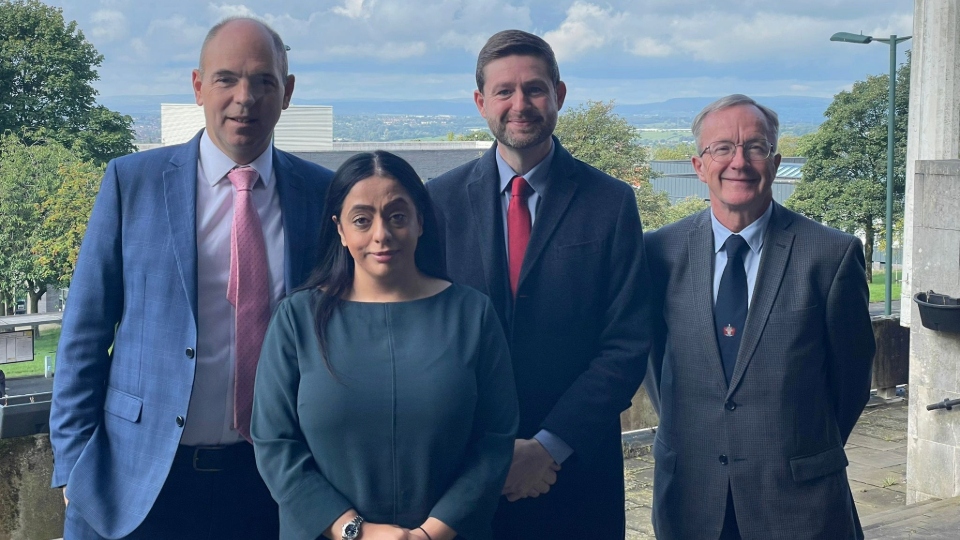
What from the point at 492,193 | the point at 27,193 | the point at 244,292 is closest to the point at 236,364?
the point at 244,292

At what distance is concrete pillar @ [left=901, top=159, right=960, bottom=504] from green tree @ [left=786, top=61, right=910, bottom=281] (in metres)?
25.2

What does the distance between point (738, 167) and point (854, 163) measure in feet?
99.3

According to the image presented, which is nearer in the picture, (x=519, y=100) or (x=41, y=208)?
(x=519, y=100)

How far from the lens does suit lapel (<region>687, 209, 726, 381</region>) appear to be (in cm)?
249

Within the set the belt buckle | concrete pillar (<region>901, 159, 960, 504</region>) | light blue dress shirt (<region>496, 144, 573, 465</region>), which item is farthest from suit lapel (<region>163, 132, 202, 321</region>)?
concrete pillar (<region>901, 159, 960, 504</region>)

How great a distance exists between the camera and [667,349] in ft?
8.50

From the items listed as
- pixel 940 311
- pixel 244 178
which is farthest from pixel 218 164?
pixel 940 311

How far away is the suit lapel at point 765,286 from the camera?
2465mm

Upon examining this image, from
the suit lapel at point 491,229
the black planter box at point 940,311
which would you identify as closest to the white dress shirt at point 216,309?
the suit lapel at point 491,229

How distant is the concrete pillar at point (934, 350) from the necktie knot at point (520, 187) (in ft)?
11.5

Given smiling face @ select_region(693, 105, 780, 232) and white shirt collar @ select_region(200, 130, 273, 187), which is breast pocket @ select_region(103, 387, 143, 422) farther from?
smiling face @ select_region(693, 105, 780, 232)

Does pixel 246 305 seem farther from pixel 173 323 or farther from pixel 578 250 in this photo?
pixel 578 250

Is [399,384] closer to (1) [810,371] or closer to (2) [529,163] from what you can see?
(2) [529,163]

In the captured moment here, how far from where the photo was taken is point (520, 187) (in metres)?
2.38
